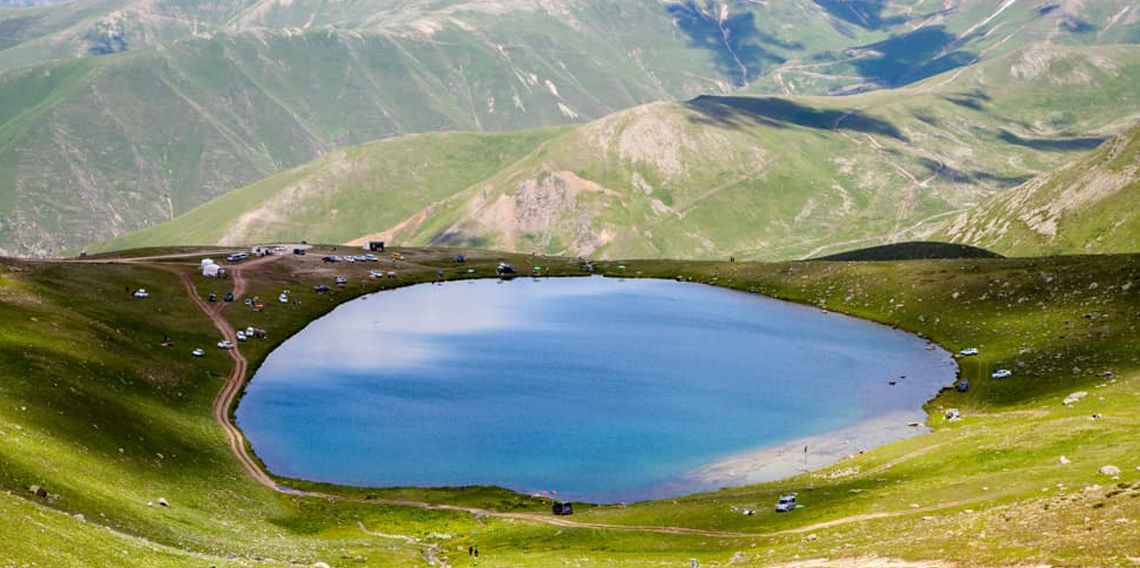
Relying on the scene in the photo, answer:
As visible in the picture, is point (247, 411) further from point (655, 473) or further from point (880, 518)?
point (880, 518)

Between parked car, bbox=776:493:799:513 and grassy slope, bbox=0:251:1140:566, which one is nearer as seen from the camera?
grassy slope, bbox=0:251:1140:566

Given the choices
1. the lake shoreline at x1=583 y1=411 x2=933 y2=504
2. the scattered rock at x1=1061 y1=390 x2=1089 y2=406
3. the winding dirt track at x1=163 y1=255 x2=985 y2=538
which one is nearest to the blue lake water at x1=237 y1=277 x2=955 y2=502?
the lake shoreline at x1=583 y1=411 x2=933 y2=504

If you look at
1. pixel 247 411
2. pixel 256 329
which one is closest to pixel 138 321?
pixel 256 329

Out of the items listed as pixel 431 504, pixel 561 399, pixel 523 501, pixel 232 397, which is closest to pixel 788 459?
pixel 523 501

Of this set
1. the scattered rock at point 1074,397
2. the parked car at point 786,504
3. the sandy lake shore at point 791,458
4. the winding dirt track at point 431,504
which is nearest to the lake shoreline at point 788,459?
the sandy lake shore at point 791,458

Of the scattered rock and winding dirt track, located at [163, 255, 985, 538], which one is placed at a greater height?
the scattered rock

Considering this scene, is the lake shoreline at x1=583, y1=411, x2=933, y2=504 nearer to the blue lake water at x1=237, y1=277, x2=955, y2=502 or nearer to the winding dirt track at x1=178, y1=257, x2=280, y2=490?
the blue lake water at x1=237, y1=277, x2=955, y2=502
